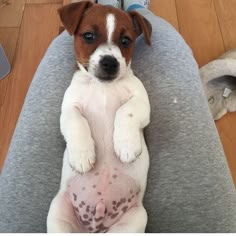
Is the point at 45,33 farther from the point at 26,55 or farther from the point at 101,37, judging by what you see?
the point at 101,37

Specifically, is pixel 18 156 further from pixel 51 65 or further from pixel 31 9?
pixel 31 9

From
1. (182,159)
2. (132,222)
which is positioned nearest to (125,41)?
(182,159)

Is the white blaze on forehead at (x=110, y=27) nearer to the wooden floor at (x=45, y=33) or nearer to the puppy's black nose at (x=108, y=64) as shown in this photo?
the puppy's black nose at (x=108, y=64)

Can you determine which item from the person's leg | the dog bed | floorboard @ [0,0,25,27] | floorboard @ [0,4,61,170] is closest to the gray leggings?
the person's leg

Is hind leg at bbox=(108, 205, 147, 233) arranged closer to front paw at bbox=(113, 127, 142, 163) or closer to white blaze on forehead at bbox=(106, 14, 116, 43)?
front paw at bbox=(113, 127, 142, 163)

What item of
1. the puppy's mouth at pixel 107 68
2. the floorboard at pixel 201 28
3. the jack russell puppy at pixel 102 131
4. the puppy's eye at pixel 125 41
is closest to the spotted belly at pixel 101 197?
the jack russell puppy at pixel 102 131

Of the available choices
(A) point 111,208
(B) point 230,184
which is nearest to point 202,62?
(B) point 230,184

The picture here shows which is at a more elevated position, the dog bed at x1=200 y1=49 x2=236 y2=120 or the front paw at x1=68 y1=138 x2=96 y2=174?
the front paw at x1=68 y1=138 x2=96 y2=174
